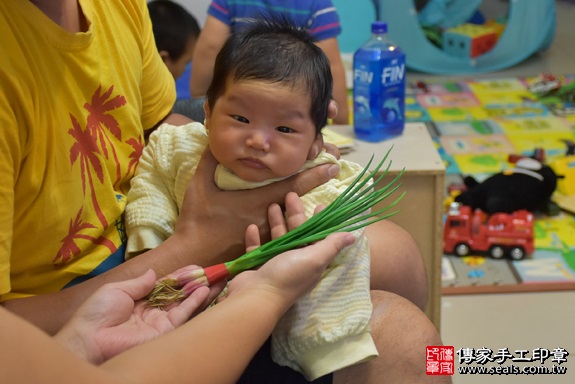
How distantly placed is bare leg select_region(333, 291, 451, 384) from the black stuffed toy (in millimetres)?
1250

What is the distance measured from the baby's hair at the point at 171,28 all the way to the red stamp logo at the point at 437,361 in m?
1.76

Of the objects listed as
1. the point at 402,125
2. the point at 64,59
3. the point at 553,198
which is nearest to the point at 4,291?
the point at 64,59

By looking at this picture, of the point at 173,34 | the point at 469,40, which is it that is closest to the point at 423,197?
the point at 173,34

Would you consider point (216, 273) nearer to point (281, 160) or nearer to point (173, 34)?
point (281, 160)

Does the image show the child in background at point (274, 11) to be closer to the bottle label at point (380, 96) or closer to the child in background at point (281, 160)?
the bottle label at point (380, 96)

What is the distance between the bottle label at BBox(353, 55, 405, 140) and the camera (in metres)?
1.74

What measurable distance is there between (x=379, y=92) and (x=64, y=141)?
0.96 metres

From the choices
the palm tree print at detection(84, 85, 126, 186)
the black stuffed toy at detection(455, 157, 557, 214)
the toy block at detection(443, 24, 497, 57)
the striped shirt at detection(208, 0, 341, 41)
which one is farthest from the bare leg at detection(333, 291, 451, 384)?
the toy block at detection(443, 24, 497, 57)

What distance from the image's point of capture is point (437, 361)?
1058 millimetres

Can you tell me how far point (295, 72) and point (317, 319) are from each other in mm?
382

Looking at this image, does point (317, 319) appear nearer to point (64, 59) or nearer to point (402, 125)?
point (64, 59)

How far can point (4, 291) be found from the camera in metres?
0.93

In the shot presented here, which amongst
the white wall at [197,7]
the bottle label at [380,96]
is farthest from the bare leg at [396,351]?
the white wall at [197,7]

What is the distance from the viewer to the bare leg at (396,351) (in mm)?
1032
